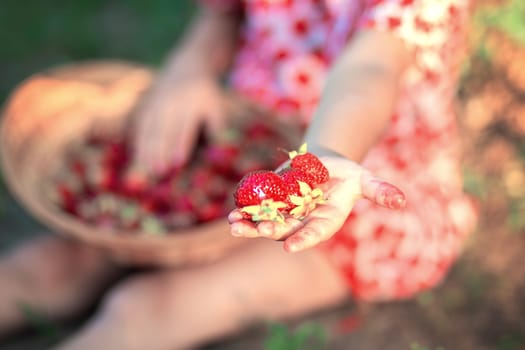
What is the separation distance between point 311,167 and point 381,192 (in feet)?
0.24

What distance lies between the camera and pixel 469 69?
68.6 inches

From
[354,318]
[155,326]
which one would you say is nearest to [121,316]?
[155,326]

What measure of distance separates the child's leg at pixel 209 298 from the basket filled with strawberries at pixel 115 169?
0.04 metres

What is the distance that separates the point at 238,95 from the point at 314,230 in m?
0.77

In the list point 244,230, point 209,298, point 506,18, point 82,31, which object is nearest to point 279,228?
point 244,230

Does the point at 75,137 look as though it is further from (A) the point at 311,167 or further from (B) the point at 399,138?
(A) the point at 311,167

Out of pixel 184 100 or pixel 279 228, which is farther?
pixel 184 100

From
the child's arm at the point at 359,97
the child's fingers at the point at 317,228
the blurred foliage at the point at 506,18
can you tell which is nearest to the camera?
the child's fingers at the point at 317,228

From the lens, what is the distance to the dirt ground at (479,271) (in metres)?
1.32

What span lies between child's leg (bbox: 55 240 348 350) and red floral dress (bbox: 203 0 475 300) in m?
0.06

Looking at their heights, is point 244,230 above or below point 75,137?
below

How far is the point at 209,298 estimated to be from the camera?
45.3 inches

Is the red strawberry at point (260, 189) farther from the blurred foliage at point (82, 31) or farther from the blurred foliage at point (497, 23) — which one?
the blurred foliage at point (82, 31)

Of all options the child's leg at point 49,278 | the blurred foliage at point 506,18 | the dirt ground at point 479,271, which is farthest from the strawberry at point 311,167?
the blurred foliage at point 506,18
